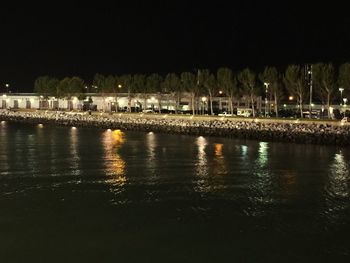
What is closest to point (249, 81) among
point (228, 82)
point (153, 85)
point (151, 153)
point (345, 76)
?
point (228, 82)

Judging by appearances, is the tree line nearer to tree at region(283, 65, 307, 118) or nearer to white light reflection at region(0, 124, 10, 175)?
tree at region(283, 65, 307, 118)

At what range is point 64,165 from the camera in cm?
2741

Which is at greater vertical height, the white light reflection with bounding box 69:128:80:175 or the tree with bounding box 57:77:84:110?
the tree with bounding box 57:77:84:110

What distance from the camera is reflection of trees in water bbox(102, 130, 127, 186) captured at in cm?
2325

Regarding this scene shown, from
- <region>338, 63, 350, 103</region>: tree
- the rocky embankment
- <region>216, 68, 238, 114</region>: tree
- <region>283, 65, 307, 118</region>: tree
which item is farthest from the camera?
<region>216, 68, 238, 114</region>: tree

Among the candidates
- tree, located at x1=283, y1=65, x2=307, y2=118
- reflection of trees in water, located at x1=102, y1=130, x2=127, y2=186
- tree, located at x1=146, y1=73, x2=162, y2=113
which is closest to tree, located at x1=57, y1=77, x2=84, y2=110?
tree, located at x1=146, y1=73, x2=162, y2=113

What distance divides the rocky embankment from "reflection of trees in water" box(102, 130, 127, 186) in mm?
8739

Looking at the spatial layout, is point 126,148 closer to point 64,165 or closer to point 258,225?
point 64,165

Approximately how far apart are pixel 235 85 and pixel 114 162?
37.9 meters

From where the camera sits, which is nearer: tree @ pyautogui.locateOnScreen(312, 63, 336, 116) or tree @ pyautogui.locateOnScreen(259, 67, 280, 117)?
tree @ pyautogui.locateOnScreen(312, 63, 336, 116)

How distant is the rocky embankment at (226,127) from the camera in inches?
1535

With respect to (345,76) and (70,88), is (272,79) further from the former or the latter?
(70,88)

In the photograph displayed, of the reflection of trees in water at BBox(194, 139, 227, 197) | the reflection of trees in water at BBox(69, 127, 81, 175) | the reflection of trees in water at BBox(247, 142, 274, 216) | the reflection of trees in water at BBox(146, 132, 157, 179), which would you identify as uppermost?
the reflection of trees in water at BBox(69, 127, 81, 175)

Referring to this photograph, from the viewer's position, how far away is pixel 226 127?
47.0 metres
